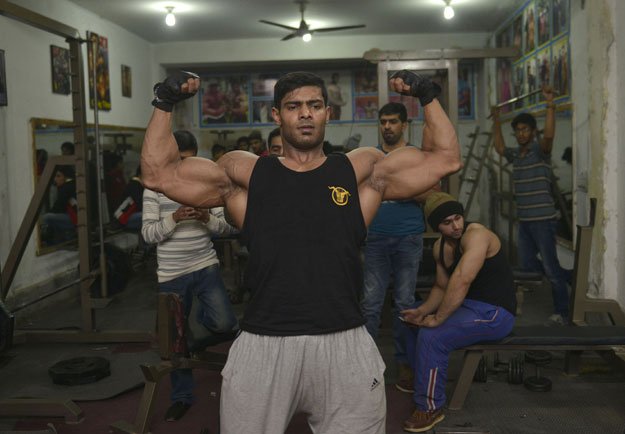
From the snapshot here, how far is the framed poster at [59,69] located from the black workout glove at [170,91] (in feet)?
17.6

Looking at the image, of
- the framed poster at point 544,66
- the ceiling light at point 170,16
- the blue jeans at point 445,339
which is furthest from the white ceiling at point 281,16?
the blue jeans at point 445,339

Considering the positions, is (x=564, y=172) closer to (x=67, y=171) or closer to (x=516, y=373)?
(x=516, y=373)

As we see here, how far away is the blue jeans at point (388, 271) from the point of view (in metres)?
3.88

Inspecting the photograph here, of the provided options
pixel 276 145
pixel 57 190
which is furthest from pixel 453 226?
pixel 57 190

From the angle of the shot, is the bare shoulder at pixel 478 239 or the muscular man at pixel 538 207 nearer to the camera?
the bare shoulder at pixel 478 239

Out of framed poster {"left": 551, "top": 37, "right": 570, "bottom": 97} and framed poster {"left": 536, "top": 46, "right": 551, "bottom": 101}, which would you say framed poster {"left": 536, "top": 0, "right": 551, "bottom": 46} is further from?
framed poster {"left": 551, "top": 37, "right": 570, "bottom": 97}

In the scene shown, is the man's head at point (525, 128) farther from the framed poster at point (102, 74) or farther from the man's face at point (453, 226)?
the framed poster at point (102, 74)

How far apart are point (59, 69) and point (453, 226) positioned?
16.4 feet

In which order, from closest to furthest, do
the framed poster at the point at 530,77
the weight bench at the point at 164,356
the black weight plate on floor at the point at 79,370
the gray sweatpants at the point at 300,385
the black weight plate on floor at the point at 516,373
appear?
the gray sweatpants at the point at 300,385 < the weight bench at the point at 164,356 < the black weight plate on floor at the point at 516,373 < the black weight plate on floor at the point at 79,370 < the framed poster at the point at 530,77

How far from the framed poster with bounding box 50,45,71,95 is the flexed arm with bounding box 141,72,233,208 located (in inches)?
210

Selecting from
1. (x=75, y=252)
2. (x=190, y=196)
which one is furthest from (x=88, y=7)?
(x=190, y=196)

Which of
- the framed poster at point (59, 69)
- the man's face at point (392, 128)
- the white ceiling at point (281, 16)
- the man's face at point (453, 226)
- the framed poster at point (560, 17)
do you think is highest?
the white ceiling at point (281, 16)

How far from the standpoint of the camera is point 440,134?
84.0 inches

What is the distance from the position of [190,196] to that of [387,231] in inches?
75.7
